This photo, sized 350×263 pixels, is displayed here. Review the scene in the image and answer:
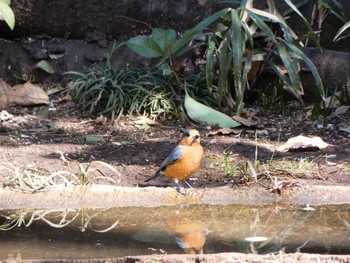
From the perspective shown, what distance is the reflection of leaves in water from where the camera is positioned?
478cm

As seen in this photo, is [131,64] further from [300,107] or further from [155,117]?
[300,107]

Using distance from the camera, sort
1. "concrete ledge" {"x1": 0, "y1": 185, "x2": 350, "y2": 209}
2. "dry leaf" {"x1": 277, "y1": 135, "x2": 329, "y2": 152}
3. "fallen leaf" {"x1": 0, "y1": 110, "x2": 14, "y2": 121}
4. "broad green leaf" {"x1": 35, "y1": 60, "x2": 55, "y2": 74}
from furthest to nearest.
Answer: "broad green leaf" {"x1": 35, "y1": 60, "x2": 55, "y2": 74}, "fallen leaf" {"x1": 0, "y1": 110, "x2": 14, "y2": 121}, "dry leaf" {"x1": 277, "y1": 135, "x2": 329, "y2": 152}, "concrete ledge" {"x1": 0, "y1": 185, "x2": 350, "y2": 209}

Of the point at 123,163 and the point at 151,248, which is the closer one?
the point at 151,248

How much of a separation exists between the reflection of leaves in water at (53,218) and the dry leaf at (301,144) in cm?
196

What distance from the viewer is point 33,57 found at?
8547 millimetres

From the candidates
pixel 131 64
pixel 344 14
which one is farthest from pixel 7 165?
pixel 344 14

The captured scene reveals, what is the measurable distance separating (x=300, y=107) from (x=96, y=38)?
229cm

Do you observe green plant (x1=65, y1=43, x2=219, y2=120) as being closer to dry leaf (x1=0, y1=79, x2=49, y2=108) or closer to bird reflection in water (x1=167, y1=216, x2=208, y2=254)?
dry leaf (x1=0, y1=79, x2=49, y2=108)

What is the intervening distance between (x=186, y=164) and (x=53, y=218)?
0.93 metres

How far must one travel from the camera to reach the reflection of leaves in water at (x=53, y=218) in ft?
15.7

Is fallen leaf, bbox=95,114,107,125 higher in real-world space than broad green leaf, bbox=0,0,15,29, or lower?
lower

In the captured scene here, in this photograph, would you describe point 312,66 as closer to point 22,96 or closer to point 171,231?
point 22,96

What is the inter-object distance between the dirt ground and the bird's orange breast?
0.28 m

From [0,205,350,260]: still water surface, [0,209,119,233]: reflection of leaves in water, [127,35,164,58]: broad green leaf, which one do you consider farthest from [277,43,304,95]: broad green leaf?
[0,209,119,233]: reflection of leaves in water
